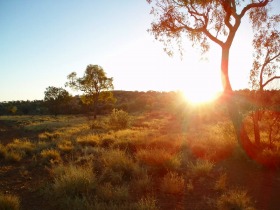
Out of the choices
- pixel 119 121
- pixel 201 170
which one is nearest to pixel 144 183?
pixel 201 170

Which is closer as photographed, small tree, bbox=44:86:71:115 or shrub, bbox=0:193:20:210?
shrub, bbox=0:193:20:210

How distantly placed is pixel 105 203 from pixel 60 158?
7.54 metres

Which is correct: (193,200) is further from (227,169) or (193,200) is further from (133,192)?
(227,169)

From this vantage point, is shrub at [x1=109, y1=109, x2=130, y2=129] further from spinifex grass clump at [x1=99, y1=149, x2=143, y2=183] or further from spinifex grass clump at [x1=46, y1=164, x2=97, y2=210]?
spinifex grass clump at [x1=46, y1=164, x2=97, y2=210]

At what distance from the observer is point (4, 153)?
1647cm

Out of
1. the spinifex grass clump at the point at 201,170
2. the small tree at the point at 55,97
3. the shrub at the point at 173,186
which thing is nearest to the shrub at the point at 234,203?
the shrub at the point at 173,186

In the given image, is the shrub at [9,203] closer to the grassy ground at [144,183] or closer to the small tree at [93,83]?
the grassy ground at [144,183]

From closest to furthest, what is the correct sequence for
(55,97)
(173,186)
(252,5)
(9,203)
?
(9,203)
(173,186)
(252,5)
(55,97)

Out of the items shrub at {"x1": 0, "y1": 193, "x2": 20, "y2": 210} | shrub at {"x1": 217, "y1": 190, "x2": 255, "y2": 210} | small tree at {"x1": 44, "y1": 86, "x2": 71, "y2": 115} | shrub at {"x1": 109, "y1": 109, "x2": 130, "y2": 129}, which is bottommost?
shrub at {"x1": 217, "y1": 190, "x2": 255, "y2": 210}

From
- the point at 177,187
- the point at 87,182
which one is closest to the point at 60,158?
the point at 87,182

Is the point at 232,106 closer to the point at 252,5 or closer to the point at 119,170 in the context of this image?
the point at 252,5

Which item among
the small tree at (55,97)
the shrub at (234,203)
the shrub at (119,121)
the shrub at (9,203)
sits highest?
the small tree at (55,97)

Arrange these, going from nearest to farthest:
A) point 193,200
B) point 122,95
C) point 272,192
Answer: point 193,200
point 272,192
point 122,95

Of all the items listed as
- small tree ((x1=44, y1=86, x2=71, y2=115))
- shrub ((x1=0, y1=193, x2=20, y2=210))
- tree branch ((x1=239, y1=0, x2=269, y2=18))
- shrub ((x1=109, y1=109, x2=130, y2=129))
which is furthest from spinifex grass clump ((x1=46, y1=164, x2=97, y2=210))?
small tree ((x1=44, y1=86, x2=71, y2=115))
